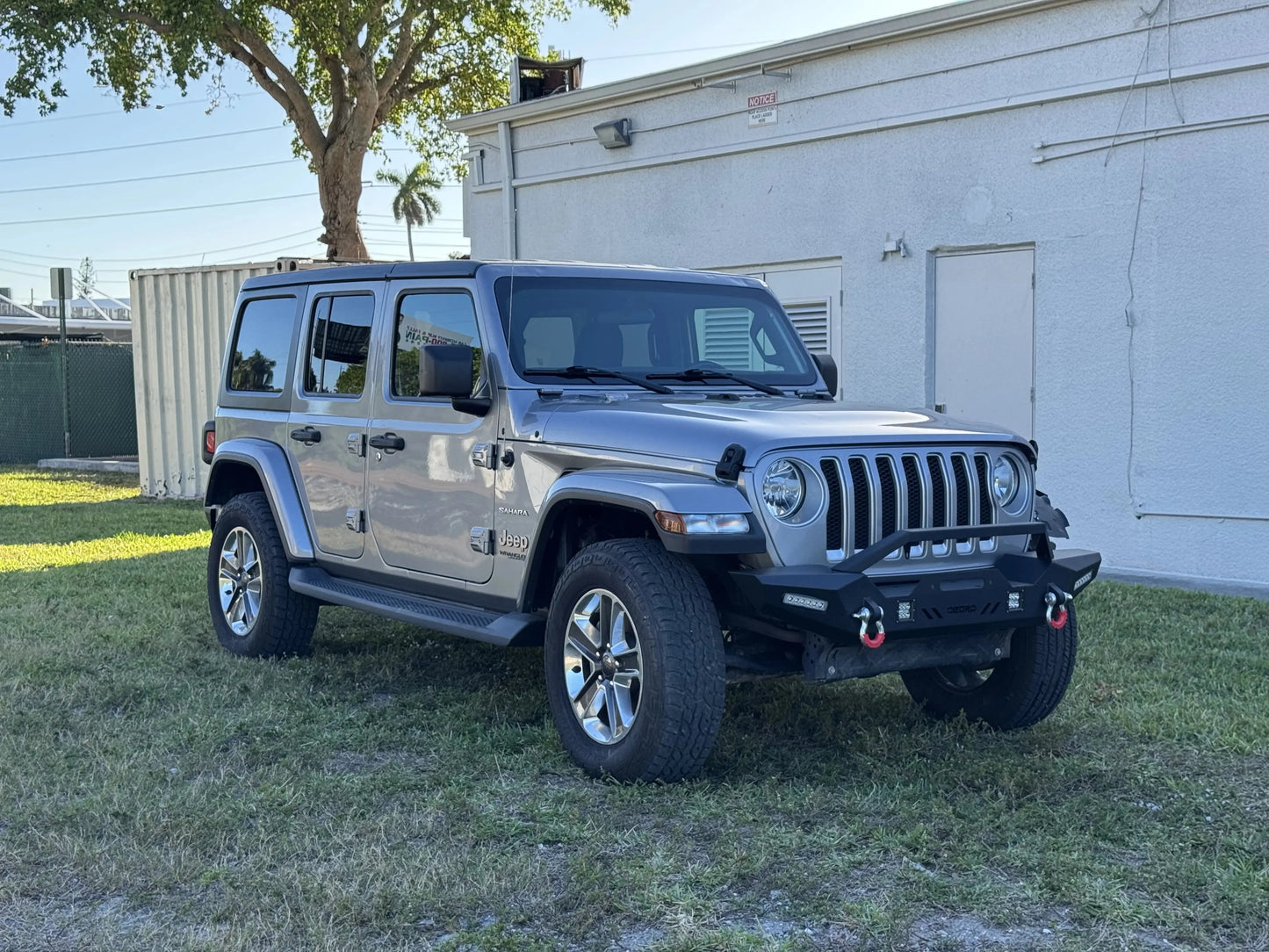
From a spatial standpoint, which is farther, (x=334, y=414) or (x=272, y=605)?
(x=272, y=605)

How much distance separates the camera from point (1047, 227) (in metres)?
10.1

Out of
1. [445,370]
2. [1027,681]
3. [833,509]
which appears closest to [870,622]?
[833,509]

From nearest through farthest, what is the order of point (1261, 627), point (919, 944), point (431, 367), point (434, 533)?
1. point (919, 944)
2. point (431, 367)
3. point (434, 533)
4. point (1261, 627)

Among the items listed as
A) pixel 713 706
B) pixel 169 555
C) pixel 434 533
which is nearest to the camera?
pixel 713 706

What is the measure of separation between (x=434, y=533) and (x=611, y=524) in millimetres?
907

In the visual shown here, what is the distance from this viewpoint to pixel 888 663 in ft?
16.4

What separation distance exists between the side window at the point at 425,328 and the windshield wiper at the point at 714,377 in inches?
32.8

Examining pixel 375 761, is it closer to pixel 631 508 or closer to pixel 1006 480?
pixel 631 508

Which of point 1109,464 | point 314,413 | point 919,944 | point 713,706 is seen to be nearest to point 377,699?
point 314,413

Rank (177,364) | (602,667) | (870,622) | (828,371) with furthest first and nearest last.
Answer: (177,364) → (828,371) → (602,667) → (870,622)

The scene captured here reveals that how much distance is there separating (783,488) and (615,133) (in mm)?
8741

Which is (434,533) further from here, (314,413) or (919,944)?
(919,944)

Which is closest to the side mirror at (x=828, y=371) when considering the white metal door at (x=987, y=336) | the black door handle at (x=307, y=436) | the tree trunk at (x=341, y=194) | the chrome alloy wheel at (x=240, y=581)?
the black door handle at (x=307, y=436)

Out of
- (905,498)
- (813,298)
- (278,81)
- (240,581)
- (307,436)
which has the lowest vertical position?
(240,581)
